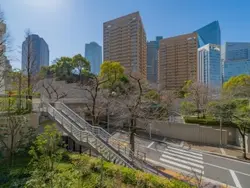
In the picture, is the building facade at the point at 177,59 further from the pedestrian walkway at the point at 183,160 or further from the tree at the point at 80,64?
the pedestrian walkway at the point at 183,160

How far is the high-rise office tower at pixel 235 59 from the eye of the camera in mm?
51844

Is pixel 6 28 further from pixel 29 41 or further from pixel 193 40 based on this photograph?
pixel 193 40

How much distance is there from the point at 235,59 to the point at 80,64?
51.2 metres

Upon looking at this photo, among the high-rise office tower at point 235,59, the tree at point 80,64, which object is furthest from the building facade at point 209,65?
the tree at point 80,64

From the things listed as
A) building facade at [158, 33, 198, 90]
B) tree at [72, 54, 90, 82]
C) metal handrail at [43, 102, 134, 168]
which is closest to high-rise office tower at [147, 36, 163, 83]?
building facade at [158, 33, 198, 90]

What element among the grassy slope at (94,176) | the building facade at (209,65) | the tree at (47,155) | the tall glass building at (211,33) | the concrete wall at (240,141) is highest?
the tall glass building at (211,33)

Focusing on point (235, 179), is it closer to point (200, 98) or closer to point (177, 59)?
point (200, 98)

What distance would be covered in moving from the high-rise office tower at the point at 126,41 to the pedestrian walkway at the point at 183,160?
46.6 meters

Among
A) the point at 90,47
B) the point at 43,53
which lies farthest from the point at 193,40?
the point at 90,47

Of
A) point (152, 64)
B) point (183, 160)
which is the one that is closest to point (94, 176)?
point (183, 160)

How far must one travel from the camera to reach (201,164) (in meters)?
11.9

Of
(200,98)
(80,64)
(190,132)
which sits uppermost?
(80,64)

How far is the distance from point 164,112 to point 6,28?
56.8 feet

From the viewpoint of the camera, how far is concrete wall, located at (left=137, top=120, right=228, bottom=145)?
676 inches
